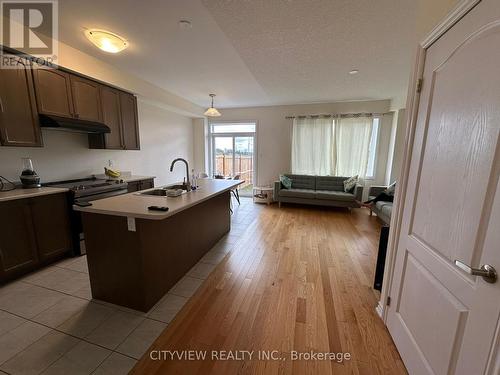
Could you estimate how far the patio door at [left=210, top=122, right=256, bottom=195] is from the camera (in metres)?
6.09

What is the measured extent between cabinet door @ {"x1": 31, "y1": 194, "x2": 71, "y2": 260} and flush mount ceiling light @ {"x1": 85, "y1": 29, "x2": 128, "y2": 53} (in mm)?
1755

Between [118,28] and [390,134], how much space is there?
18.5 feet

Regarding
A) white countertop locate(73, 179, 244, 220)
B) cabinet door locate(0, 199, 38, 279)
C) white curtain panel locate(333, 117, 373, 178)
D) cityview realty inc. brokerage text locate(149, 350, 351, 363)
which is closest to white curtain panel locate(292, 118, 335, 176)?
white curtain panel locate(333, 117, 373, 178)

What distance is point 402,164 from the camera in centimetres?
148

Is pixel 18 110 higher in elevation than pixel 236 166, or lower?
higher

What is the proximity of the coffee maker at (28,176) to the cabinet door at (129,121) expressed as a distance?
4.35 feet

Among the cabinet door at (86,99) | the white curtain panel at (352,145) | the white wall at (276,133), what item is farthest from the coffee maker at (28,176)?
the white curtain panel at (352,145)

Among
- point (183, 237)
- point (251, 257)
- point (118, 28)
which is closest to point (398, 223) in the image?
point (251, 257)

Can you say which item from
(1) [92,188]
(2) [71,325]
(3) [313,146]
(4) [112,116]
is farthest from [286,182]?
(2) [71,325]

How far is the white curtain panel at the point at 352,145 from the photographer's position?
5035 millimetres

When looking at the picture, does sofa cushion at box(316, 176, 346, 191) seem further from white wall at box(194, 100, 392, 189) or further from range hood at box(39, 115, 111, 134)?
range hood at box(39, 115, 111, 134)

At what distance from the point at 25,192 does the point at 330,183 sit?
5.44 m

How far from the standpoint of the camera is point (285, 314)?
178 cm

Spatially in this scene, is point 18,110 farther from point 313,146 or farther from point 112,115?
point 313,146
